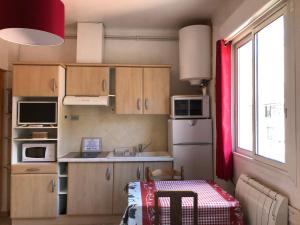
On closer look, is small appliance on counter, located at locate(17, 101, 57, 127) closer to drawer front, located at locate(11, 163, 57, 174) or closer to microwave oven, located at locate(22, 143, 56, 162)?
microwave oven, located at locate(22, 143, 56, 162)

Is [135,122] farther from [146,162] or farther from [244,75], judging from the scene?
[244,75]

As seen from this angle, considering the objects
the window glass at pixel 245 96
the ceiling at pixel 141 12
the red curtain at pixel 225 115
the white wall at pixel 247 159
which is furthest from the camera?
the ceiling at pixel 141 12

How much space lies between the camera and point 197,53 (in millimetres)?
3391

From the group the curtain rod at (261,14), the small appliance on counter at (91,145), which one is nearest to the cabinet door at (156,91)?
the small appliance on counter at (91,145)

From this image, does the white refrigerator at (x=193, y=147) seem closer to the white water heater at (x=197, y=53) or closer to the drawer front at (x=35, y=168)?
the white water heater at (x=197, y=53)

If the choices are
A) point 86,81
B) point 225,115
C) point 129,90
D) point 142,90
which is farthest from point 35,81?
point 225,115

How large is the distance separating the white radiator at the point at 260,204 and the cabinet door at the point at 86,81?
214 cm

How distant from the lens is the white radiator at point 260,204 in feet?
5.79

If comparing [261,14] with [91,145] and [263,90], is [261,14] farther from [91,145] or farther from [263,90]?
[91,145]

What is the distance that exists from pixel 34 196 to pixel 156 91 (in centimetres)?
208

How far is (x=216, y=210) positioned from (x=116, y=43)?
2.85m

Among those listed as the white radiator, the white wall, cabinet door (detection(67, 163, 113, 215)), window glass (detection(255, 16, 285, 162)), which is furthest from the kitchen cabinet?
the white radiator

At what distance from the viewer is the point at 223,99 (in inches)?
111

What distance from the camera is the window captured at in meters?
2.05
